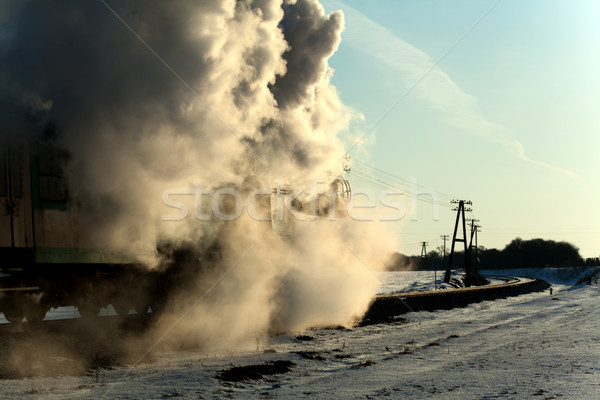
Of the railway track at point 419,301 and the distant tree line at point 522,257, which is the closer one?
the railway track at point 419,301

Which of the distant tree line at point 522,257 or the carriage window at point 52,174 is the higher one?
the carriage window at point 52,174

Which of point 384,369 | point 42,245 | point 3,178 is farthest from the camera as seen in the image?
point 42,245

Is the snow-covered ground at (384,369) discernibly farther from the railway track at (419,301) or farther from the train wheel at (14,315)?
the train wheel at (14,315)

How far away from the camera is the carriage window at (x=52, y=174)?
12.1m

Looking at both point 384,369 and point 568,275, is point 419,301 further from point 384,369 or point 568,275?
point 568,275

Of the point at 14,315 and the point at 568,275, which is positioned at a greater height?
the point at 14,315

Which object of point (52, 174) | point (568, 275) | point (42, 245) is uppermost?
point (52, 174)

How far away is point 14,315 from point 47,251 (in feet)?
6.22

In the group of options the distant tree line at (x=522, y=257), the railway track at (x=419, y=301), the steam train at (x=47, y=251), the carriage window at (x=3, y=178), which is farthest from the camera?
the distant tree line at (x=522, y=257)

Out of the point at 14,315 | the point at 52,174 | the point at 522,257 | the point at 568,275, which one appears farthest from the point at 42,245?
the point at 522,257

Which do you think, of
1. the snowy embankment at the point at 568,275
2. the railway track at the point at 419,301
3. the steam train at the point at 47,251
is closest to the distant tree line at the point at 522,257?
the snowy embankment at the point at 568,275

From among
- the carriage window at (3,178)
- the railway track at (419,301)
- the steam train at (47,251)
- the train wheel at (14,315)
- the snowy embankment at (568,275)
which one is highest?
the carriage window at (3,178)

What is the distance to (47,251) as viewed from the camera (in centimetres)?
1209

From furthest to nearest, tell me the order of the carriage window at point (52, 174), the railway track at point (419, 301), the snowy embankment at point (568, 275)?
1. the snowy embankment at point (568, 275)
2. the railway track at point (419, 301)
3. the carriage window at point (52, 174)
